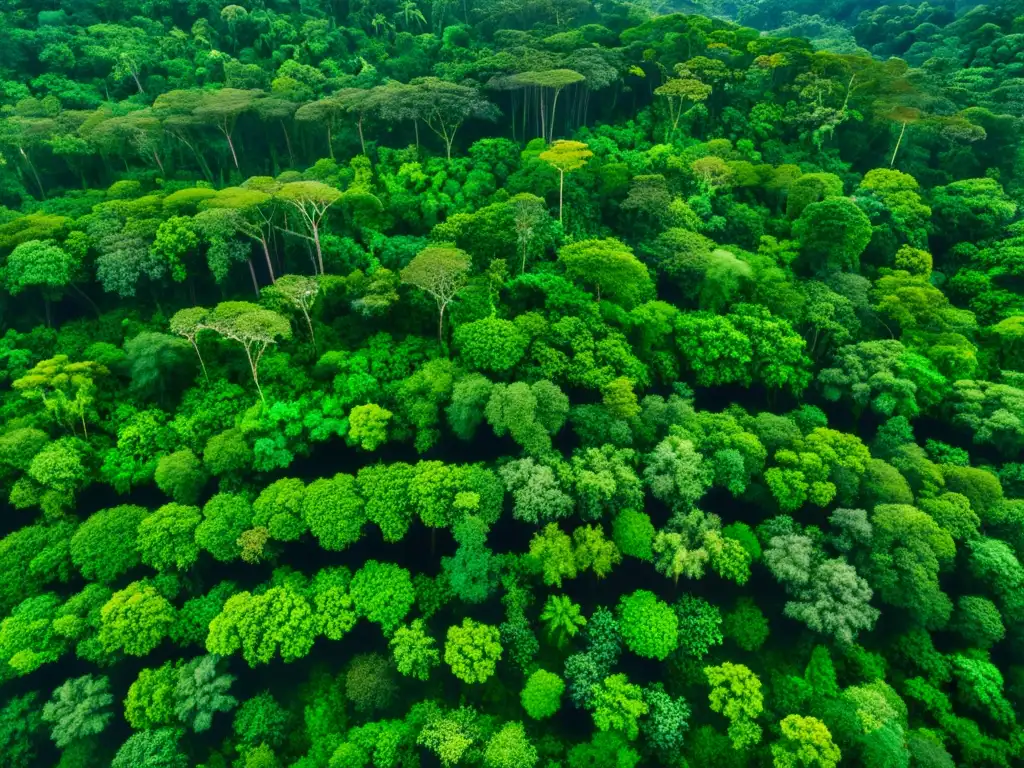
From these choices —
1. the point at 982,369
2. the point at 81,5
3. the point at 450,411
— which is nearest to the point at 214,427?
the point at 450,411

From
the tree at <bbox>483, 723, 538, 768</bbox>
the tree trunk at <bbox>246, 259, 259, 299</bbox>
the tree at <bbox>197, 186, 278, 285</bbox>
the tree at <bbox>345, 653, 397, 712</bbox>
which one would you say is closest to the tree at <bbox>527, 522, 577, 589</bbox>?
the tree at <bbox>483, 723, 538, 768</bbox>

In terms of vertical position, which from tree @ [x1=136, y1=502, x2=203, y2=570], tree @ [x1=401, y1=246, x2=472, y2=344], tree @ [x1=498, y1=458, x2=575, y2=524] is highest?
tree @ [x1=401, y1=246, x2=472, y2=344]

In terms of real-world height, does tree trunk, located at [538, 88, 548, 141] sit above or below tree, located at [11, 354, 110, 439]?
above

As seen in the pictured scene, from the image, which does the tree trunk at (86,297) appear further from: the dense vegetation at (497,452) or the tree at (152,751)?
the tree at (152,751)

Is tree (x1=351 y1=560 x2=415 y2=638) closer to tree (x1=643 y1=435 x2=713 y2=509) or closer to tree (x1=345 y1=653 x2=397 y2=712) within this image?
tree (x1=345 y1=653 x2=397 y2=712)

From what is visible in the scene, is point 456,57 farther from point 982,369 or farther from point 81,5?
point 982,369

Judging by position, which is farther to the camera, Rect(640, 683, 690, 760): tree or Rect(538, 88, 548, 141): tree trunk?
Rect(538, 88, 548, 141): tree trunk

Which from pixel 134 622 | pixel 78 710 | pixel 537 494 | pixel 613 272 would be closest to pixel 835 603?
pixel 537 494
